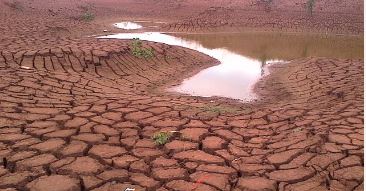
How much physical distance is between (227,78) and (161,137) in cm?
480

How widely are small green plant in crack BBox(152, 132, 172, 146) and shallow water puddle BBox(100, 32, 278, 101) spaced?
3.06 metres

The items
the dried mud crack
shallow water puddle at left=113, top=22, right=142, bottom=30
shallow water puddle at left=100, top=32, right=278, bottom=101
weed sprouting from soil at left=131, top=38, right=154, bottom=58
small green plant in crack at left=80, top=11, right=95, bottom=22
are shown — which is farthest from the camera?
small green plant in crack at left=80, top=11, right=95, bottom=22

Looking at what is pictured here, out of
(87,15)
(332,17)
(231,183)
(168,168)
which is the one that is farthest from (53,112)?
(332,17)

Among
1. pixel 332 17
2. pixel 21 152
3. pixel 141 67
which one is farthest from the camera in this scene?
pixel 332 17

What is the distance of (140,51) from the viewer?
8930 mm

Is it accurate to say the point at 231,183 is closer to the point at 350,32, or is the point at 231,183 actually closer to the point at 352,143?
the point at 352,143

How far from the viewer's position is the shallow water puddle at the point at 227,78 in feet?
23.5

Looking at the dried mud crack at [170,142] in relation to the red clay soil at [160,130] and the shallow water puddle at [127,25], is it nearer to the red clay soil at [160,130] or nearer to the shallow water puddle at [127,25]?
the red clay soil at [160,130]

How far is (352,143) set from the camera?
12.0ft

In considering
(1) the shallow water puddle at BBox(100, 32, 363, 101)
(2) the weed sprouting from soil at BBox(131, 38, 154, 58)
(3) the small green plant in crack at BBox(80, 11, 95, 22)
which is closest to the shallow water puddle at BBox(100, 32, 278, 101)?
(1) the shallow water puddle at BBox(100, 32, 363, 101)

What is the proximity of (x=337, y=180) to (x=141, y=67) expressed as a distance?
594cm

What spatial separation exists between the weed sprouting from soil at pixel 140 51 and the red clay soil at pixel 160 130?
1418mm

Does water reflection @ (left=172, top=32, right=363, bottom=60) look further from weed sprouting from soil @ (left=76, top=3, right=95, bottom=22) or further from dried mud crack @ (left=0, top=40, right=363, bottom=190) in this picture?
weed sprouting from soil @ (left=76, top=3, right=95, bottom=22)

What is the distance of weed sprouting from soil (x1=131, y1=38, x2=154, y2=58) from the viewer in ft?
28.9
